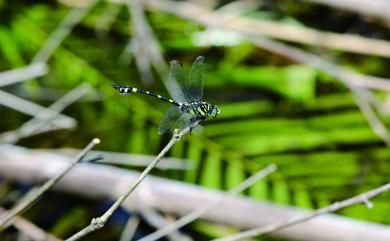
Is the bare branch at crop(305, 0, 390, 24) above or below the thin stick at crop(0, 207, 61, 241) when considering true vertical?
above

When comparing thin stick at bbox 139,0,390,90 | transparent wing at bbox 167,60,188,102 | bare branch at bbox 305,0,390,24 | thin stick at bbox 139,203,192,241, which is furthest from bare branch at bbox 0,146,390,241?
bare branch at bbox 305,0,390,24

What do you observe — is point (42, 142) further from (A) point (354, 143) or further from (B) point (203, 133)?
(A) point (354, 143)

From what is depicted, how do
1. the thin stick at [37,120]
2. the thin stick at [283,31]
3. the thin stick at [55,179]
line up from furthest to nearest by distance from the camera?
the thin stick at [283,31], the thin stick at [37,120], the thin stick at [55,179]

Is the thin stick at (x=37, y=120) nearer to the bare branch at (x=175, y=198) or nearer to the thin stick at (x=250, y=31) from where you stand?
the bare branch at (x=175, y=198)

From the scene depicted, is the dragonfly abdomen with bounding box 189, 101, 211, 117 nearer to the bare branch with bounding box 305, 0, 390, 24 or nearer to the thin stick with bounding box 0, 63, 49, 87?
the thin stick with bounding box 0, 63, 49, 87

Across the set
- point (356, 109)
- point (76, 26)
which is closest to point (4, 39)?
point (76, 26)

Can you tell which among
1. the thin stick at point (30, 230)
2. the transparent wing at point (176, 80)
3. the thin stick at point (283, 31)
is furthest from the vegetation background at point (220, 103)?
the transparent wing at point (176, 80)

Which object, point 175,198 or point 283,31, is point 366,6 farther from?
point 175,198
